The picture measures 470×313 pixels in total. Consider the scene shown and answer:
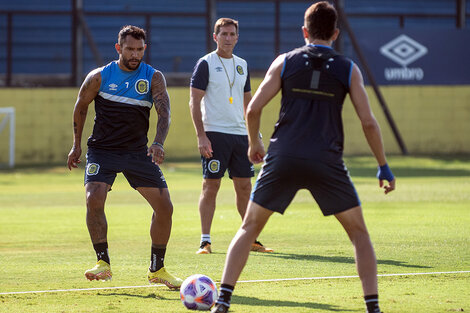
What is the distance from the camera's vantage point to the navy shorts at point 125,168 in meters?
8.16

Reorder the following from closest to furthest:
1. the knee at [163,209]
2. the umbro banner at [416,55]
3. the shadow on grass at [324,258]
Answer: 1. the knee at [163,209]
2. the shadow on grass at [324,258]
3. the umbro banner at [416,55]

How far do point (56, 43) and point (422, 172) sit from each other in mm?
17118

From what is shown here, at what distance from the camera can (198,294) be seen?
6.91 m

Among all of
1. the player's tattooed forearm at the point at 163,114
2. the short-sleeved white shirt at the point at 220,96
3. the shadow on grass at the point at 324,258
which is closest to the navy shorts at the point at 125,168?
the player's tattooed forearm at the point at 163,114

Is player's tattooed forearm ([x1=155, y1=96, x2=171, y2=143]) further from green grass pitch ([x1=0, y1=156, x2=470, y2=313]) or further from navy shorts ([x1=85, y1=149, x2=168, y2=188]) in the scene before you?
green grass pitch ([x1=0, y1=156, x2=470, y2=313])

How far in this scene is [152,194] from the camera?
816 centimetres

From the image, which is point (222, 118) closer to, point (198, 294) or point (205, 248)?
point (205, 248)

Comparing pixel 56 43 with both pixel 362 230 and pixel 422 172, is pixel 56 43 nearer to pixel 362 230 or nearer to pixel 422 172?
pixel 422 172

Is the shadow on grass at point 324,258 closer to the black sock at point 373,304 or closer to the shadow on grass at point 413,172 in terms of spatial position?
the black sock at point 373,304

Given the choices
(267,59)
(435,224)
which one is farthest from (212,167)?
(267,59)

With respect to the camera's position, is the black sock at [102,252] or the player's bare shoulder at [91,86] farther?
the player's bare shoulder at [91,86]

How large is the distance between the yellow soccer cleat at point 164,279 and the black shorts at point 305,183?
1.90 meters

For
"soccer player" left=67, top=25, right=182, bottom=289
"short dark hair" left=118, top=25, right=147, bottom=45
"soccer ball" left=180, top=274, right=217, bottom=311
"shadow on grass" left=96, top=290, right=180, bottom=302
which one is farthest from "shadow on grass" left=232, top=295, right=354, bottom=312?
"short dark hair" left=118, top=25, right=147, bottom=45

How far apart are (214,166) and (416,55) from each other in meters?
22.4
